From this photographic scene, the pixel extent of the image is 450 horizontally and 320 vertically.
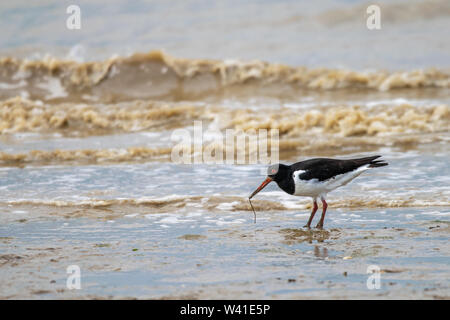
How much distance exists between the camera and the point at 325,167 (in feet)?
22.1

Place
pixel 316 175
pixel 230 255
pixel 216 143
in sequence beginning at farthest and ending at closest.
A: pixel 216 143
pixel 316 175
pixel 230 255

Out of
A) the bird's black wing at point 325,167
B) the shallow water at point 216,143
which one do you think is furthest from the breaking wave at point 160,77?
the bird's black wing at point 325,167

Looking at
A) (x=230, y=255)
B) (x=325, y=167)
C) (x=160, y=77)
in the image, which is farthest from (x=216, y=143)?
(x=160, y=77)

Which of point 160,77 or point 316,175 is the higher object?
point 160,77

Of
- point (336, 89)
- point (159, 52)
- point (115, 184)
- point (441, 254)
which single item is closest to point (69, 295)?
point (441, 254)

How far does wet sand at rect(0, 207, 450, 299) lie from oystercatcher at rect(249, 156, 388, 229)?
360 millimetres

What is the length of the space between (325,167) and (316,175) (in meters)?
0.14

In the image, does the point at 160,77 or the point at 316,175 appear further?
the point at 160,77

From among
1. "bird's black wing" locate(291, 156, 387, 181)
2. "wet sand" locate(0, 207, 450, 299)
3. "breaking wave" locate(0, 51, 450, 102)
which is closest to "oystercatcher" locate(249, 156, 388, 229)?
"bird's black wing" locate(291, 156, 387, 181)

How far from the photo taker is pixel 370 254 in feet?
17.8

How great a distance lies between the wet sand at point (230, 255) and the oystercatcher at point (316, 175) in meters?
0.36

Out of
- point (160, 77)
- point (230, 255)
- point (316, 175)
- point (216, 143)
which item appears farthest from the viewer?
point (160, 77)

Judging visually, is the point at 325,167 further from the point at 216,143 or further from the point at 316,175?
the point at 216,143

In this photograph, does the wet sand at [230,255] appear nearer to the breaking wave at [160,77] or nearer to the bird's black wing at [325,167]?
the bird's black wing at [325,167]
